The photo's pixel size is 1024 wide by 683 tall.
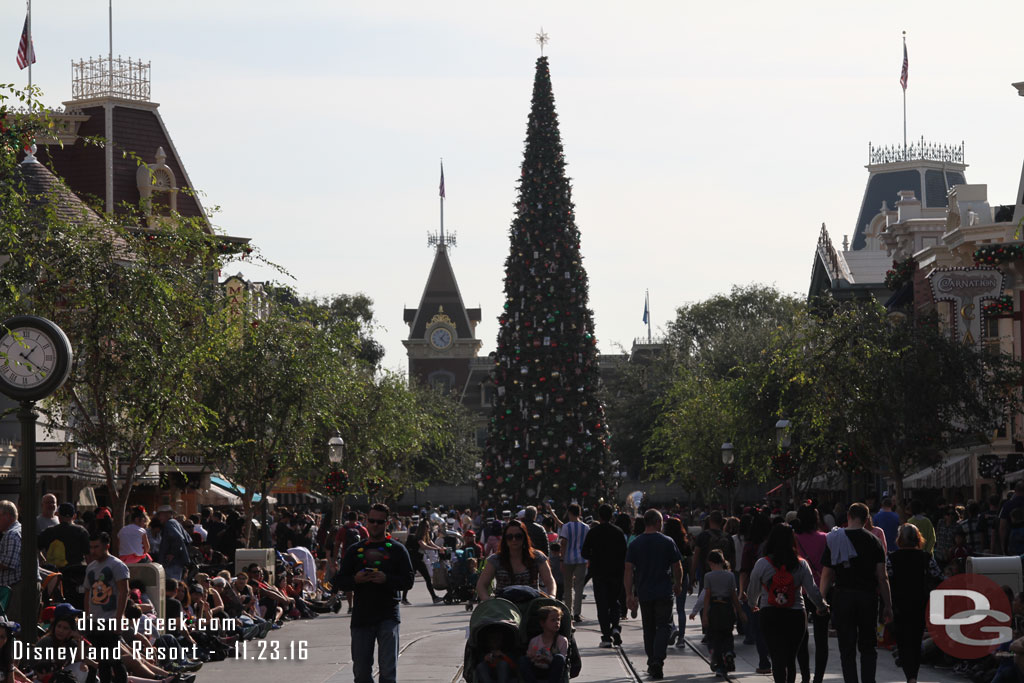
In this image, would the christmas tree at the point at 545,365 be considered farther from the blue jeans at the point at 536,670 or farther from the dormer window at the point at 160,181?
the blue jeans at the point at 536,670

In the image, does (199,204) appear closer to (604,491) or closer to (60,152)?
(60,152)

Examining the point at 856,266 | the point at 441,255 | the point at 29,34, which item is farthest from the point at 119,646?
the point at 441,255

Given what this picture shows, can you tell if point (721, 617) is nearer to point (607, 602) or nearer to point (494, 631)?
point (607, 602)

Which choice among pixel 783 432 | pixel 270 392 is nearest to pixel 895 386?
pixel 783 432

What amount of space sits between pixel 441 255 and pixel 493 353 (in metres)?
80.8

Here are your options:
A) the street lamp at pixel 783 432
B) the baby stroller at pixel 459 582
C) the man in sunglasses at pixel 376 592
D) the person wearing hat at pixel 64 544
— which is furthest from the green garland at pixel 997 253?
the man in sunglasses at pixel 376 592

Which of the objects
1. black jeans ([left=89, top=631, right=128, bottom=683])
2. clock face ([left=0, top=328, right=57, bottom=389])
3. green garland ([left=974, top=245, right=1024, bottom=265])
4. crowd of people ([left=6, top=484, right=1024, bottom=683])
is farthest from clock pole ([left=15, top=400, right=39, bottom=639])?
green garland ([left=974, top=245, right=1024, bottom=265])

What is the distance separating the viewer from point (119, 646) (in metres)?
14.4

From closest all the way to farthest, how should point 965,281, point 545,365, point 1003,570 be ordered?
point 1003,570
point 965,281
point 545,365

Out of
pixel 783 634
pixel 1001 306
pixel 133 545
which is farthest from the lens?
pixel 1001 306

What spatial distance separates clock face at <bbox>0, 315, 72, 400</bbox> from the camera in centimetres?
1211

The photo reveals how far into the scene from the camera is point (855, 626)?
14227mm

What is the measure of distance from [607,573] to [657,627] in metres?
2.96

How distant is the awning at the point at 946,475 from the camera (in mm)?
37562
